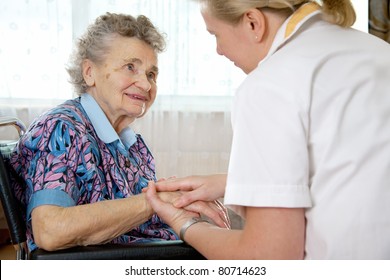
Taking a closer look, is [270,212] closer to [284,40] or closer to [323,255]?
[323,255]

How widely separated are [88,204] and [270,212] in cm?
64

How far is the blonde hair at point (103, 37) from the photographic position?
1.92m

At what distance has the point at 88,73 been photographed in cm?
194

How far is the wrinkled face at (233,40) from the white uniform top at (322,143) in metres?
0.18

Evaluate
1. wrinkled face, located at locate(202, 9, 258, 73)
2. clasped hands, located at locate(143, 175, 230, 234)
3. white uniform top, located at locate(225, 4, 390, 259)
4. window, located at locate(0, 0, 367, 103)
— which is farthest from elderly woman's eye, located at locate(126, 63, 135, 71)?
window, located at locate(0, 0, 367, 103)

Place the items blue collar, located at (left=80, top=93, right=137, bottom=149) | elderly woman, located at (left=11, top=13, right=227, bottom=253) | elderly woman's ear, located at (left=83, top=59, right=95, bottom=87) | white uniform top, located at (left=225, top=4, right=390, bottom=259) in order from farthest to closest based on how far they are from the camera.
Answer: elderly woman's ear, located at (left=83, top=59, right=95, bottom=87) → blue collar, located at (left=80, top=93, right=137, bottom=149) → elderly woman, located at (left=11, top=13, right=227, bottom=253) → white uniform top, located at (left=225, top=4, right=390, bottom=259)

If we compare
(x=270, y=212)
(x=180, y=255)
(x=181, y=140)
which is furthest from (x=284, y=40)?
(x=181, y=140)

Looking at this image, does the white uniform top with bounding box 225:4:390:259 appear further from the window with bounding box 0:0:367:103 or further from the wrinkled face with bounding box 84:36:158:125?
the window with bounding box 0:0:367:103

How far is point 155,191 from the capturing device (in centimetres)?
166

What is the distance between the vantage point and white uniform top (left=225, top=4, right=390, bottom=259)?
1.09 metres

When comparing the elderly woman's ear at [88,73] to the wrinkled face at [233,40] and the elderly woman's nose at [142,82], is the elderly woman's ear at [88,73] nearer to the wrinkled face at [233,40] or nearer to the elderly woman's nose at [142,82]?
the elderly woman's nose at [142,82]

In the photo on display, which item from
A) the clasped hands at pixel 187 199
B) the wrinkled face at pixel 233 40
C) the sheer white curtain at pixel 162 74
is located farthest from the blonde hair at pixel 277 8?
the sheer white curtain at pixel 162 74

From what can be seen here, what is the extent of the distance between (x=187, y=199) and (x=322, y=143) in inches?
23.4

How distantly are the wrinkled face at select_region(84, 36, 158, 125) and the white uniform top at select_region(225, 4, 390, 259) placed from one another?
2.69ft
